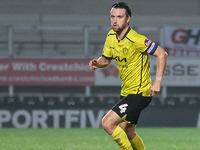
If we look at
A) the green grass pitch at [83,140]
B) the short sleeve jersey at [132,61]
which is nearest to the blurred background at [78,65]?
the green grass pitch at [83,140]

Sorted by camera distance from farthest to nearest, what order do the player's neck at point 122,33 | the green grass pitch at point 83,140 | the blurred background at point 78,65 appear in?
the blurred background at point 78,65 < the green grass pitch at point 83,140 < the player's neck at point 122,33

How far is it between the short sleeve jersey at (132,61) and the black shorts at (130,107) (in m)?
0.06

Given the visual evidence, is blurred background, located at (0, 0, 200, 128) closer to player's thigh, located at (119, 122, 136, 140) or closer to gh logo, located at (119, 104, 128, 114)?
player's thigh, located at (119, 122, 136, 140)

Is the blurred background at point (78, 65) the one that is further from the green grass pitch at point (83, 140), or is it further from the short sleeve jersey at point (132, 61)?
the short sleeve jersey at point (132, 61)

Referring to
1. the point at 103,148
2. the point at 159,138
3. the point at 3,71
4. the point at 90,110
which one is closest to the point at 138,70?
the point at 103,148

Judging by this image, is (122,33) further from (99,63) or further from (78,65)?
(78,65)

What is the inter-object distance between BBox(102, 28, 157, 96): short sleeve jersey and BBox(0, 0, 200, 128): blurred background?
6.27 m

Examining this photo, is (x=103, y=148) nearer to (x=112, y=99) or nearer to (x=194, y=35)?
(x=112, y=99)

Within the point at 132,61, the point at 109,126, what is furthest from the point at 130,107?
the point at 132,61

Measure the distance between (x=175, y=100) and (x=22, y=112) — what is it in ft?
12.4

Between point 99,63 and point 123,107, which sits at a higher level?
point 99,63

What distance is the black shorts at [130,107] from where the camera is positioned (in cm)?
483

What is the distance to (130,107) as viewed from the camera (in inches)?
191

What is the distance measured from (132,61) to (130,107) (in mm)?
482
